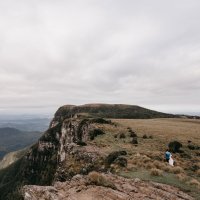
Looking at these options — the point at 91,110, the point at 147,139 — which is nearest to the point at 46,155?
the point at 91,110

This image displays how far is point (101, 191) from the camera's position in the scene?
17.0 meters

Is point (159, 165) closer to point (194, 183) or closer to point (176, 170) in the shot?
point (176, 170)

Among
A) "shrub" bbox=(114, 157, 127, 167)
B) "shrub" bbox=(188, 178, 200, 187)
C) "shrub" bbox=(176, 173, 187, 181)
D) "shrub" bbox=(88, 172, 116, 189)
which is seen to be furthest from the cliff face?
"shrub" bbox=(188, 178, 200, 187)

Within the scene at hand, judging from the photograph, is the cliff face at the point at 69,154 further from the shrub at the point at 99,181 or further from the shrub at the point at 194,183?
the shrub at the point at 194,183

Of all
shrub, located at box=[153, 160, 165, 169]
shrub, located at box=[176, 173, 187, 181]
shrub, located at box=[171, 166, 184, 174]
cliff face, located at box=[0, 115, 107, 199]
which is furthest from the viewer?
cliff face, located at box=[0, 115, 107, 199]

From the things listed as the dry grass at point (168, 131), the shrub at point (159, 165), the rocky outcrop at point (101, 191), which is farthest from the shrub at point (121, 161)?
the dry grass at point (168, 131)

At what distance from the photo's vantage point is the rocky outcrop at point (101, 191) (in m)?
16.3

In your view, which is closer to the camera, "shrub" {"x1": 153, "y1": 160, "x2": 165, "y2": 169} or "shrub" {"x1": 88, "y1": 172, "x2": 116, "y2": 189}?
"shrub" {"x1": 88, "y1": 172, "x2": 116, "y2": 189}

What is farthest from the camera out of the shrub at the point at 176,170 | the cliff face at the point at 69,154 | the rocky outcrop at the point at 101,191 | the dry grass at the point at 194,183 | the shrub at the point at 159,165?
the cliff face at the point at 69,154

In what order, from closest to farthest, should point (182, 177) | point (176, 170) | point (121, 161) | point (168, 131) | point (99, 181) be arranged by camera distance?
point (99, 181)
point (182, 177)
point (176, 170)
point (121, 161)
point (168, 131)

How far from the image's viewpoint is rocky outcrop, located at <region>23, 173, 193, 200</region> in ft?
53.6

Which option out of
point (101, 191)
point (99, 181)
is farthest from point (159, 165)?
point (101, 191)

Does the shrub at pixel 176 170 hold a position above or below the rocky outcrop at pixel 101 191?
above

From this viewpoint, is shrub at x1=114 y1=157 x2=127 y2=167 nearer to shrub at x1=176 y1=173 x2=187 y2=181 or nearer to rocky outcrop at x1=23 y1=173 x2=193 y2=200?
shrub at x1=176 y1=173 x2=187 y2=181
